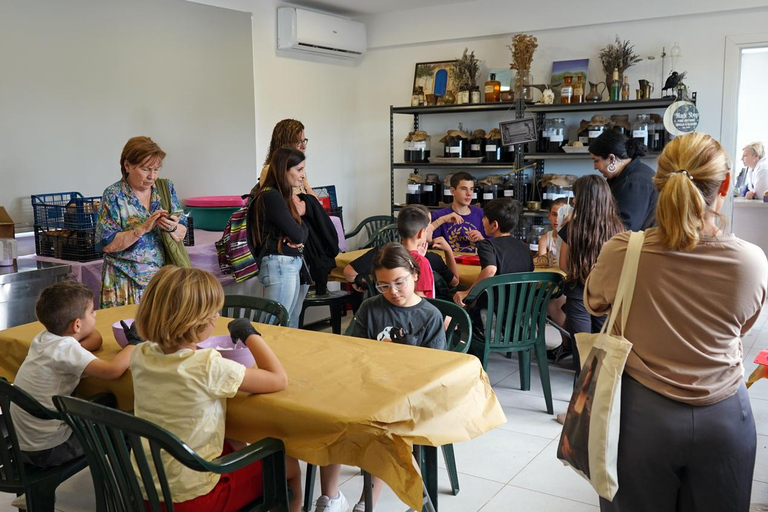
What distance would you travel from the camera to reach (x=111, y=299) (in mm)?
3336

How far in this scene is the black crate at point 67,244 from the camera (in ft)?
13.2

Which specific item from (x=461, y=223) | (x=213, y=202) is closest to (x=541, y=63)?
(x=461, y=223)

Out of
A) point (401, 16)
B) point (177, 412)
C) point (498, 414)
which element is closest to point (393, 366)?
point (498, 414)

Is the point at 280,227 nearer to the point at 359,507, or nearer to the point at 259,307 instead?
the point at 259,307

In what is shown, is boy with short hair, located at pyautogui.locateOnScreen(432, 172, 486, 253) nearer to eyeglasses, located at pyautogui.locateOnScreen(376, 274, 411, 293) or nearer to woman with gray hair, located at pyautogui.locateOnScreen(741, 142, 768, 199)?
eyeglasses, located at pyautogui.locateOnScreen(376, 274, 411, 293)

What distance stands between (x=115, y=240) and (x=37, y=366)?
1.11 metres

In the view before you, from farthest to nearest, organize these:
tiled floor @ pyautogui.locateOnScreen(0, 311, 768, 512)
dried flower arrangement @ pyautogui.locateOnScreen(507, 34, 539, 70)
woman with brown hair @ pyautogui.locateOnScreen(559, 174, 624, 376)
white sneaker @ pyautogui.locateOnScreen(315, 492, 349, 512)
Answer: dried flower arrangement @ pyautogui.locateOnScreen(507, 34, 539, 70) < woman with brown hair @ pyautogui.locateOnScreen(559, 174, 624, 376) < tiled floor @ pyautogui.locateOnScreen(0, 311, 768, 512) < white sneaker @ pyautogui.locateOnScreen(315, 492, 349, 512)

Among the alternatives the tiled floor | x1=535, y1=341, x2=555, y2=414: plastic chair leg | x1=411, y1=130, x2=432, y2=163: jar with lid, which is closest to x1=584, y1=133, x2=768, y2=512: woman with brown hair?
the tiled floor

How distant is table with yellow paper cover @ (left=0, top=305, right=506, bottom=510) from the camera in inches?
71.6

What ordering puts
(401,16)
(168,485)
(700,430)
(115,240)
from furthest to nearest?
(401,16)
(115,240)
(168,485)
(700,430)

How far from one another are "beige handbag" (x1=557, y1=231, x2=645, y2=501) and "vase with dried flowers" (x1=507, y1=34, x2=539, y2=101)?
15.5 feet

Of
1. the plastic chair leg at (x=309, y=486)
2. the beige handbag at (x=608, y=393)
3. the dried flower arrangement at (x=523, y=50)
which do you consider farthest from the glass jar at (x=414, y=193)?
the beige handbag at (x=608, y=393)

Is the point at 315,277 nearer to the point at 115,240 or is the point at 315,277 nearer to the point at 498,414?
the point at 115,240

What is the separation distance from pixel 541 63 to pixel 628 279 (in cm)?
514
